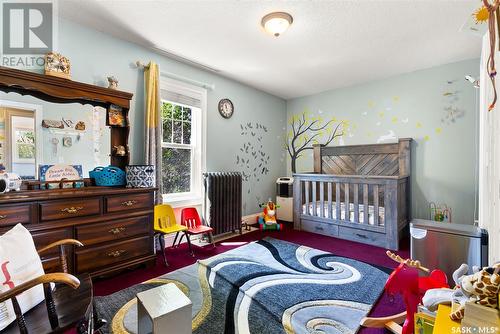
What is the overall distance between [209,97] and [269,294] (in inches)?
105

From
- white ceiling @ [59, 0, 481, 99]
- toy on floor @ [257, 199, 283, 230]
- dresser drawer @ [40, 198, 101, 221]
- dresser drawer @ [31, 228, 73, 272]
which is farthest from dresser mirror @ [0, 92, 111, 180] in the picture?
toy on floor @ [257, 199, 283, 230]

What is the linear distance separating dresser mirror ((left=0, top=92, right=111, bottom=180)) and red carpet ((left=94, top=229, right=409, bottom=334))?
1.09 metres

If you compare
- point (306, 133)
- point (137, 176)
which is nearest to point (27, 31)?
point (137, 176)

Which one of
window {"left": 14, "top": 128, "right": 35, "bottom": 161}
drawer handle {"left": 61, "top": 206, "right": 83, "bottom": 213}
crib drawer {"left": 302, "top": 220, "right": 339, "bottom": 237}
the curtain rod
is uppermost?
the curtain rod

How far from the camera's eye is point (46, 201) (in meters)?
1.70

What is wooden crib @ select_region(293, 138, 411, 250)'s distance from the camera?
293cm

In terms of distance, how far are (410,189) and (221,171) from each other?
2788 millimetres

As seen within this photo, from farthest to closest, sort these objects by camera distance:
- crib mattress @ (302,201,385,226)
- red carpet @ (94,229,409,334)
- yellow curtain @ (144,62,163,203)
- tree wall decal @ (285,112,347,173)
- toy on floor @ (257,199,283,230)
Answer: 1. tree wall decal @ (285,112,347,173)
2. toy on floor @ (257,199,283,230)
3. crib mattress @ (302,201,385,226)
4. yellow curtain @ (144,62,163,203)
5. red carpet @ (94,229,409,334)

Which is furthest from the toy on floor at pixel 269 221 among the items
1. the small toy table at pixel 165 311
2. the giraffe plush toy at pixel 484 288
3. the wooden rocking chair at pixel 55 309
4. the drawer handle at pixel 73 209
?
the small toy table at pixel 165 311

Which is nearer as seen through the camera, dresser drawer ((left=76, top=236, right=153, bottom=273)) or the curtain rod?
dresser drawer ((left=76, top=236, right=153, bottom=273))

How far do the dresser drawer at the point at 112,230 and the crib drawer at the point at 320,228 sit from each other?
7.58 feet

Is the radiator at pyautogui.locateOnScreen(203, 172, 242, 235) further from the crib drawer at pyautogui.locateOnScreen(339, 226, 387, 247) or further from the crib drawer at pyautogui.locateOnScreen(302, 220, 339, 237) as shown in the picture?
the crib drawer at pyautogui.locateOnScreen(339, 226, 387, 247)

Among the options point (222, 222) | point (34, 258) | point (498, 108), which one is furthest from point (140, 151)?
point (498, 108)

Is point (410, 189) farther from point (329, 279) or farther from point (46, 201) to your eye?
point (46, 201)
